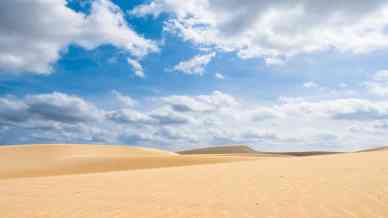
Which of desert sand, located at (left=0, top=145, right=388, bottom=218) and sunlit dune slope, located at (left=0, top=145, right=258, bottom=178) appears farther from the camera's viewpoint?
sunlit dune slope, located at (left=0, top=145, right=258, bottom=178)

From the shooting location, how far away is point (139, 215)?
28.2 ft

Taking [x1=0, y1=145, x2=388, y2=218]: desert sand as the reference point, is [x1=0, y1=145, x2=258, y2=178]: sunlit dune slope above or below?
above

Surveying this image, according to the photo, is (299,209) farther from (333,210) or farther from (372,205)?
(372,205)

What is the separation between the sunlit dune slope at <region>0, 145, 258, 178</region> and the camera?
99.5 feet

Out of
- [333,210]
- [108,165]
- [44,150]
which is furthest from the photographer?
[44,150]

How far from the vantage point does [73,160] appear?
37188 millimetres

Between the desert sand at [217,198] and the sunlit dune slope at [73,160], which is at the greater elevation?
the sunlit dune slope at [73,160]

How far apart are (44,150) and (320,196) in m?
45.8

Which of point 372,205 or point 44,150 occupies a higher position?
point 44,150

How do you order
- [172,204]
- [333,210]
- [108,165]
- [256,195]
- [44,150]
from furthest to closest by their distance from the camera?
[44,150]
[108,165]
[256,195]
[172,204]
[333,210]

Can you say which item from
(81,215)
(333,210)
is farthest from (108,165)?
(333,210)

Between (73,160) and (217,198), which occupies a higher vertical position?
(73,160)

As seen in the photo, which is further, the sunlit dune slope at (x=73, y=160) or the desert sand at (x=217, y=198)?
the sunlit dune slope at (x=73, y=160)

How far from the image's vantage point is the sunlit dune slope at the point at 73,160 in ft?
99.5
